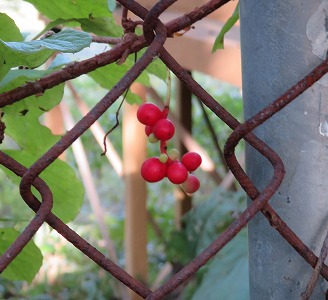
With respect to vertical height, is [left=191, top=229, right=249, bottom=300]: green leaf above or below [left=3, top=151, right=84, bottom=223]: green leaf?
below

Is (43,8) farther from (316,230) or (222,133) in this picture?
(222,133)

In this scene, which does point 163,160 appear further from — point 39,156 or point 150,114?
point 39,156

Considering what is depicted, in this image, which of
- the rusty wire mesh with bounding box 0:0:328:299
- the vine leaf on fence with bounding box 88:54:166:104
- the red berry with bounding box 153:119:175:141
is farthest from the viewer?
the vine leaf on fence with bounding box 88:54:166:104

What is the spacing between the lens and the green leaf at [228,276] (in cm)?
132

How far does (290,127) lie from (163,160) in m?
0.12

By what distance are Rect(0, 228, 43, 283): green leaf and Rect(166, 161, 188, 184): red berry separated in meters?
0.18

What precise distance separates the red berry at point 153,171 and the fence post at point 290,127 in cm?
8

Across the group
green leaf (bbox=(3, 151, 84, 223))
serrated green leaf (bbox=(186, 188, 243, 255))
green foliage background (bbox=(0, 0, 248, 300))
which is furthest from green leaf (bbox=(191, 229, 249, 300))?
serrated green leaf (bbox=(186, 188, 243, 255))

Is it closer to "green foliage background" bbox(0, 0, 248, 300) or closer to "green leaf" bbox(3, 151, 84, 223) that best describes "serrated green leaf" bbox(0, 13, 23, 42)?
"green foliage background" bbox(0, 0, 248, 300)

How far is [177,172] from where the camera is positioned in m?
0.55

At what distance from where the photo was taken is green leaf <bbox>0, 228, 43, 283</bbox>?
26.0 inches

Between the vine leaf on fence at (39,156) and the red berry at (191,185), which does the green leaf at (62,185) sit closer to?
the vine leaf on fence at (39,156)

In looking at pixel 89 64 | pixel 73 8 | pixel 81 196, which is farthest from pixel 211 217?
pixel 89 64

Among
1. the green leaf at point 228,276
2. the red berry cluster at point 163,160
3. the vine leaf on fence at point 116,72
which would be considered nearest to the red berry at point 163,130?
the red berry cluster at point 163,160
